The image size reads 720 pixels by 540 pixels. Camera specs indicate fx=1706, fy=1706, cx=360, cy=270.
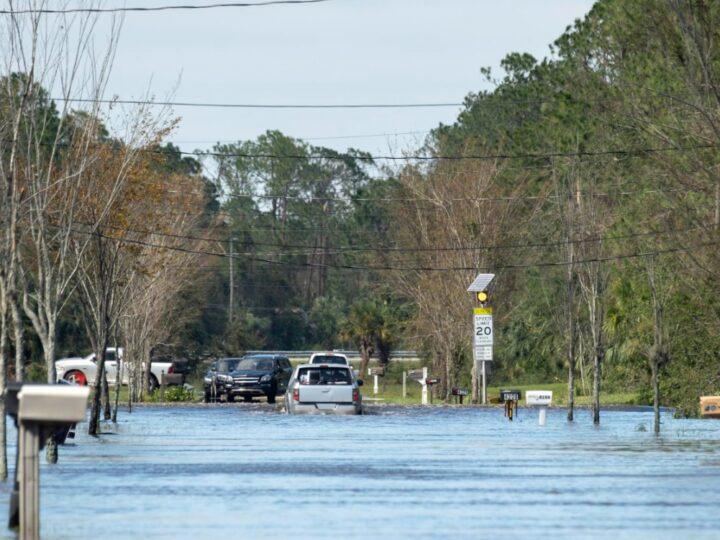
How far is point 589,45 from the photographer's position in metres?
60.0

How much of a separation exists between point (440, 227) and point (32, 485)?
148 ft

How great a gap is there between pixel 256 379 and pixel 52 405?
40.4 m

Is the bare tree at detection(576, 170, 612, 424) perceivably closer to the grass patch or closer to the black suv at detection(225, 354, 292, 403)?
the grass patch

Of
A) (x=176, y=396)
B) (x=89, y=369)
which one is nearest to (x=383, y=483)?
(x=176, y=396)

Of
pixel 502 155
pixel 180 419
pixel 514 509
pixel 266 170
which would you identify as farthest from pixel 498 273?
pixel 266 170

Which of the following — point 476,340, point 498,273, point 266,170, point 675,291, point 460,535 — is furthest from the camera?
point 266,170

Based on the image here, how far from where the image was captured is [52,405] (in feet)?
43.6

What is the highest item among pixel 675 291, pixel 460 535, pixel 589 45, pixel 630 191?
pixel 589 45

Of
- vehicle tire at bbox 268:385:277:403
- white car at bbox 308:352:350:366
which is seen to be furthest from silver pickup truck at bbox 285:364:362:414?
vehicle tire at bbox 268:385:277:403

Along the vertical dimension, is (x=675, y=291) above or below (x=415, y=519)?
above

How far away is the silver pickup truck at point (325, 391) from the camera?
41.3 meters

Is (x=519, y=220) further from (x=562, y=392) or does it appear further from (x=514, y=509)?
(x=514, y=509)

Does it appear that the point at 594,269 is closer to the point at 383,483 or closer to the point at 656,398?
the point at 656,398

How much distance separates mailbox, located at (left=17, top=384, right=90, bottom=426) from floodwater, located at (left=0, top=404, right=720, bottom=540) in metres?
1.98
